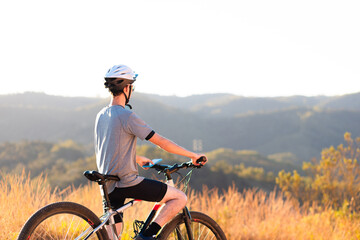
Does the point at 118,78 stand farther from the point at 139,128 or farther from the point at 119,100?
the point at 139,128

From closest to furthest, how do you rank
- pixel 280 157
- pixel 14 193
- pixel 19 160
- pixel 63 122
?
pixel 14 193, pixel 19 160, pixel 280 157, pixel 63 122

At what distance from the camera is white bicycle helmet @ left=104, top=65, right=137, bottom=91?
3709 millimetres

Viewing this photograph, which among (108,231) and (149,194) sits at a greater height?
(149,194)

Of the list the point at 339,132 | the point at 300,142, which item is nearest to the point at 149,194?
the point at 300,142

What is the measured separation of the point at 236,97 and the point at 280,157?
102464mm

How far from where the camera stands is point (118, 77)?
371 centimetres

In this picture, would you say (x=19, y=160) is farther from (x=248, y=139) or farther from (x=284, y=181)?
(x=248, y=139)

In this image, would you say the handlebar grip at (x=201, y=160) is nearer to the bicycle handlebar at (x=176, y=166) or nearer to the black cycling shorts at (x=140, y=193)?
the bicycle handlebar at (x=176, y=166)

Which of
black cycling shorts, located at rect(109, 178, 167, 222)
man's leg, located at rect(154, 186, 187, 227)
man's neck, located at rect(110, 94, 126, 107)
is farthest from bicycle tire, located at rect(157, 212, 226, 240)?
man's neck, located at rect(110, 94, 126, 107)

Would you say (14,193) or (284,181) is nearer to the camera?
(14,193)

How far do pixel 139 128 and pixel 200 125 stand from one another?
120885mm

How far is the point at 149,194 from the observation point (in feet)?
12.2

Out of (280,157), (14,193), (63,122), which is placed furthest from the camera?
(63,122)

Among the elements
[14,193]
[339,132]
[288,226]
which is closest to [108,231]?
[14,193]
